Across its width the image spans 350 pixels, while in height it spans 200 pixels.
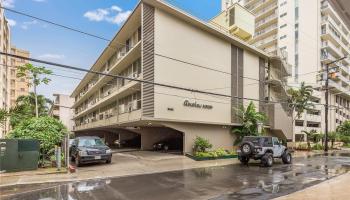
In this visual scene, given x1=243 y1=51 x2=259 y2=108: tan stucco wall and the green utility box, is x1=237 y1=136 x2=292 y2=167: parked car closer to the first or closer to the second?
x1=243 y1=51 x2=259 y2=108: tan stucco wall

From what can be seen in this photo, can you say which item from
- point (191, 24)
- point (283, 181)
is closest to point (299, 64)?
point (191, 24)

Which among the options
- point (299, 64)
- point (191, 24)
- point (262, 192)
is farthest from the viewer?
point (299, 64)

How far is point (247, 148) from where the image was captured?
19.0m

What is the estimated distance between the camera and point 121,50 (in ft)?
96.3

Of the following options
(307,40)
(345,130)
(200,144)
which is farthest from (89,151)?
(345,130)

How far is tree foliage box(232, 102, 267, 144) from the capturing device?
27.1 meters

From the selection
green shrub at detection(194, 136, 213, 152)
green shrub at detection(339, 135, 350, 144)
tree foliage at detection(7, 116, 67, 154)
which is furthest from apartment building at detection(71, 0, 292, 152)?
green shrub at detection(339, 135, 350, 144)

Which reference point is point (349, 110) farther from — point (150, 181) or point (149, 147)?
point (150, 181)

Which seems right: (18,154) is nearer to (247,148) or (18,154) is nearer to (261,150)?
(247,148)

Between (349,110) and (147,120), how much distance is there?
71922mm

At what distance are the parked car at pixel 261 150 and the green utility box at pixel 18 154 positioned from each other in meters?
12.7

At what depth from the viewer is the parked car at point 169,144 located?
28.9m

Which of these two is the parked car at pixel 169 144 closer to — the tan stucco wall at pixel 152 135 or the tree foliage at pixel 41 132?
the tan stucco wall at pixel 152 135

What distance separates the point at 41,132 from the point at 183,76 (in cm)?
1124
